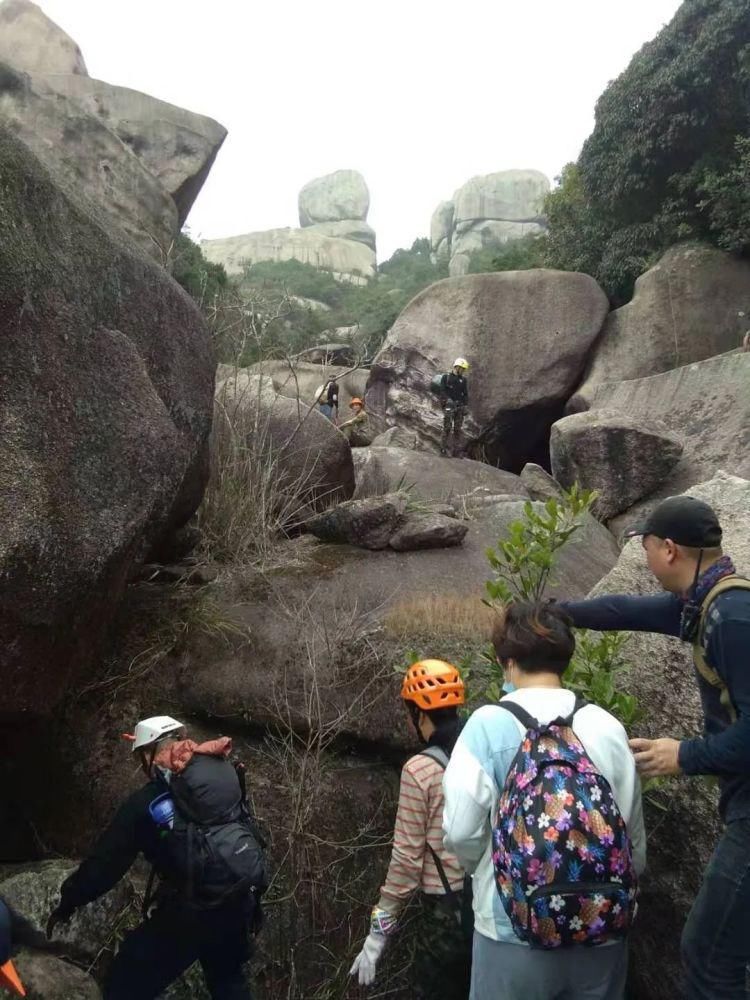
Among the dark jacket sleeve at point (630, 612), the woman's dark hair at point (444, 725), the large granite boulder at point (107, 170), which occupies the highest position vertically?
the large granite boulder at point (107, 170)

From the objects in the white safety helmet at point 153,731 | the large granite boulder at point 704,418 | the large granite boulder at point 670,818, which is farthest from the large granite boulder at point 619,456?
the white safety helmet at point 153,731

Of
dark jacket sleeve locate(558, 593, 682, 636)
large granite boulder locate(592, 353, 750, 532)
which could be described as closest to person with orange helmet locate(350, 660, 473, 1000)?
dark jacket sleeve locate(558, 593, 682, 636)

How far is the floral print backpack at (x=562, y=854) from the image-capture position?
2240 millimetres

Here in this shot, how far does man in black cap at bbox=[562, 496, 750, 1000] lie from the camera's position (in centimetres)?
237

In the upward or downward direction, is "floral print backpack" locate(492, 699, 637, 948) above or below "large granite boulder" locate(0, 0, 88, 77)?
below

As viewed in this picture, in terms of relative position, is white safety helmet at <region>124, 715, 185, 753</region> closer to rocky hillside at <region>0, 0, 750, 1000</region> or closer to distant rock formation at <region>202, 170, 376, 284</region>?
rocky hillside at <region>0, 0, 750, 1000</region>

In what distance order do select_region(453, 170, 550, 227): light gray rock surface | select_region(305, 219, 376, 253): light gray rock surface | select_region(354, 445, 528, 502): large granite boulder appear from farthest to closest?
select_region(305, 219, 376, 253): light gray rock surface < select_region(453, 170, 550, 227): light gray rock surface < select_region(354, 445, 528, 502): large granite boulder

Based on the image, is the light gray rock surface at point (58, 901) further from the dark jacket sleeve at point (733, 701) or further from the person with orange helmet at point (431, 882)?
Answer: the dark jacket sleeve at point (733, 701)

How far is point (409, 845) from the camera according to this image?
326 cm

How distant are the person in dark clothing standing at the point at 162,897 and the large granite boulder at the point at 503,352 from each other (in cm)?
1383

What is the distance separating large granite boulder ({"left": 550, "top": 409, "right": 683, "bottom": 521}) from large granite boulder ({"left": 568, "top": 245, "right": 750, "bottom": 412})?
349 cm

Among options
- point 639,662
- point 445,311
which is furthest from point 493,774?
point 445,311

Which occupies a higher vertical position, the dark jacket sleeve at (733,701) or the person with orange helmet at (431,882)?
the dark jacket sleeve at (733,701)

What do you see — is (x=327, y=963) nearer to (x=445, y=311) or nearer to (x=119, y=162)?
(x=119, y=162)
